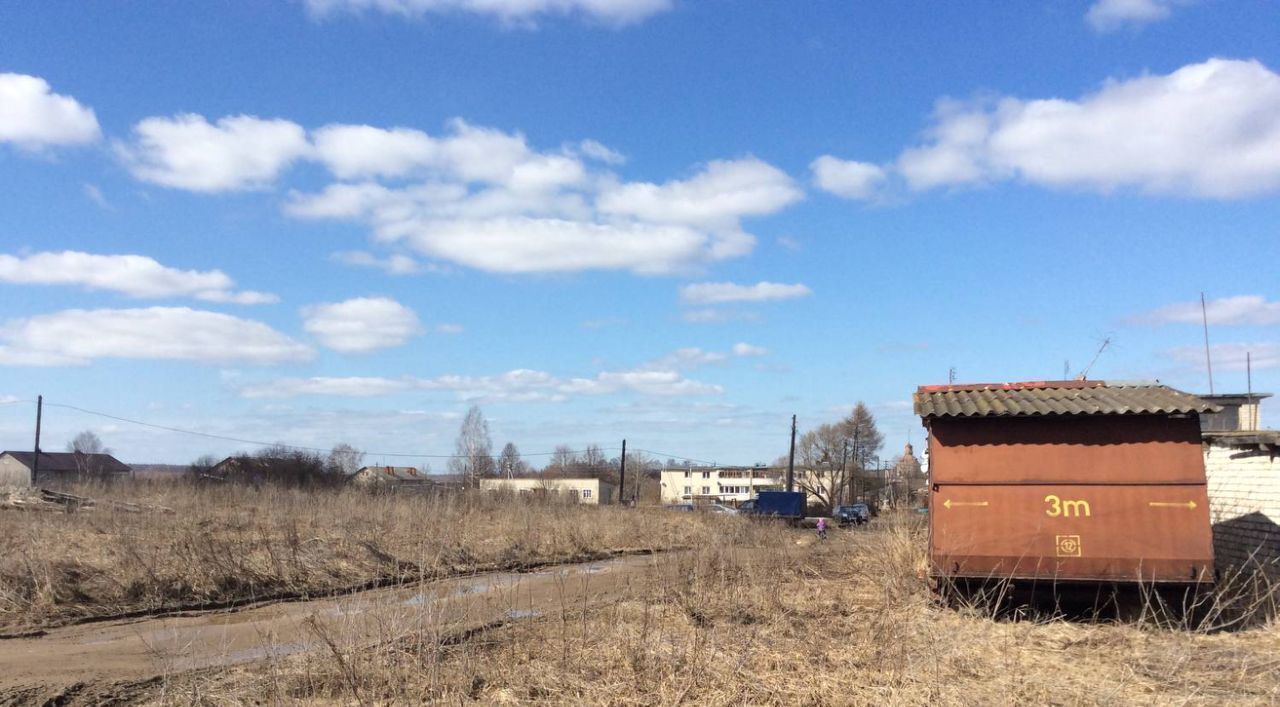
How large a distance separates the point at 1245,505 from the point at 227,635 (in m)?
15.6

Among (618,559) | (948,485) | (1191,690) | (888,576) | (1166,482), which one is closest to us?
(1191,690)

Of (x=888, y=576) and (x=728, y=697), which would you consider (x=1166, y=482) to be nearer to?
(x=888, y=576)

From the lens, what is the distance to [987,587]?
1103cm

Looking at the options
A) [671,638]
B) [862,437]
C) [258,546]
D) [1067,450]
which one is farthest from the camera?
[862,437]

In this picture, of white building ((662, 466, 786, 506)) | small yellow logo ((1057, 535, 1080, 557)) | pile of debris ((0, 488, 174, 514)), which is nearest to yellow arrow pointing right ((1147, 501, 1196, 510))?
small yellow logo ((1057, 535, 1080, 557))

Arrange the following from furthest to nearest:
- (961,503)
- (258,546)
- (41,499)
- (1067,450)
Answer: (41,499) → (258,546) → (961,503) → (1067,450)

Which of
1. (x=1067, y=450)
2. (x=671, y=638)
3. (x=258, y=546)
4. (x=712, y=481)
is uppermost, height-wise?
(x=1067, y=450)

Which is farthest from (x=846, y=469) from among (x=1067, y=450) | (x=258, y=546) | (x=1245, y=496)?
(x=1067, y=450)

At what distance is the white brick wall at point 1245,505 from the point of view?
1297 centimetres

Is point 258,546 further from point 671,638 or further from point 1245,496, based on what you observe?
point 1245,496

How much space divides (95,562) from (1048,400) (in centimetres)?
1449

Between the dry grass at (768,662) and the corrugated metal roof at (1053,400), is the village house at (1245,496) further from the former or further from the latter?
the dry grass at (768,662)

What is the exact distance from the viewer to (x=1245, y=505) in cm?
1432

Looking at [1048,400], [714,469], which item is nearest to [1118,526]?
[1048,400]
